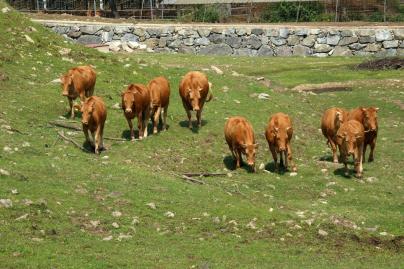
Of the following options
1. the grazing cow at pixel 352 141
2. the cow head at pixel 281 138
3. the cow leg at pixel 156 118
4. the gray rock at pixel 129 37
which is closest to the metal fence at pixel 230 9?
the gray rock at pixel 129 37

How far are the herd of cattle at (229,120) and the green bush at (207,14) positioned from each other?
124ft

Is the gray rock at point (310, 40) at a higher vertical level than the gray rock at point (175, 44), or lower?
higher

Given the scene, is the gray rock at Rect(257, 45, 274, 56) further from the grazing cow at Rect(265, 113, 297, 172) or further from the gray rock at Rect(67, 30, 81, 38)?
the grazing cow at Rect(265, 113, 297, 172)

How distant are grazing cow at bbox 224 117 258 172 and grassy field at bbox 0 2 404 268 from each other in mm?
382

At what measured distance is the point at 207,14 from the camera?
63.9m

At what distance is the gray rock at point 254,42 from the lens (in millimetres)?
56375

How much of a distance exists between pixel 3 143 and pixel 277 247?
762cm

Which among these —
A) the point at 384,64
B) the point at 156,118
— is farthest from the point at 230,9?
the point at 156,118

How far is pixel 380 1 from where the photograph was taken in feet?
209

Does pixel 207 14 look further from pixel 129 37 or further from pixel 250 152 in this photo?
pixel 250 152

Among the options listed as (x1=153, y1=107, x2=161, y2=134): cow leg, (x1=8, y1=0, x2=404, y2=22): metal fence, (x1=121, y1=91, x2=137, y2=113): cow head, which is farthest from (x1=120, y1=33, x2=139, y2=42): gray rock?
(x1=121, y1=91, x2=137, y2=113): cow head

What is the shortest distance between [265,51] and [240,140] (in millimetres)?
34622

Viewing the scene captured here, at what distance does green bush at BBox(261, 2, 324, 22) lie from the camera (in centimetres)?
6260

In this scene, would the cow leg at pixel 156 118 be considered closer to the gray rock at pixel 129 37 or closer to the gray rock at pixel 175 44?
the gray rock at pixel 175 44
